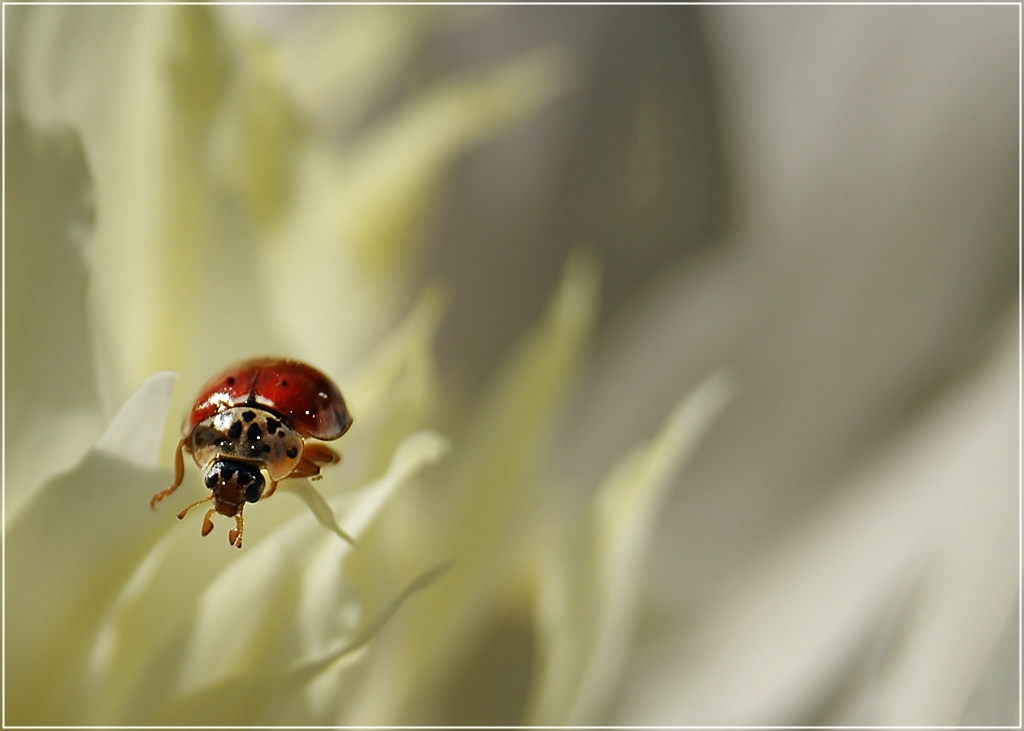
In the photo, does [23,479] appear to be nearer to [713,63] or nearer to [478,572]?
[478,572]

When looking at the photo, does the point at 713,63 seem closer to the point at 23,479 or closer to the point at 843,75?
the point at 843,75

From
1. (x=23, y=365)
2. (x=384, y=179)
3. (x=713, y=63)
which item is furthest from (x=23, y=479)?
(x=713, y=63)

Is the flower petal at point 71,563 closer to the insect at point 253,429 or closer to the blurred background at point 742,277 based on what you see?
the insect at point 253,429

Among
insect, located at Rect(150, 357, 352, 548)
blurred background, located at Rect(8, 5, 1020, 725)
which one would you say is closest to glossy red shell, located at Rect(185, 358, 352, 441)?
insect, located at Rect(150, 357, 352, 548)

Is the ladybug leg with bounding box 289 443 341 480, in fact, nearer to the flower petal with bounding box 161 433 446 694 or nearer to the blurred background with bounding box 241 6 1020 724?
the flower petal with bounding box 161 433 446 694

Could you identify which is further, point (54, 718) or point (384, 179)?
point (384, 179)

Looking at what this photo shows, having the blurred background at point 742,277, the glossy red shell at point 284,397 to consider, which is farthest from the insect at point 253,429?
the blurred background at point 742,277

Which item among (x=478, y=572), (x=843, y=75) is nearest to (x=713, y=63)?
(x=843, y=75)

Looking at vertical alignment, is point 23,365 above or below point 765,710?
→ above
